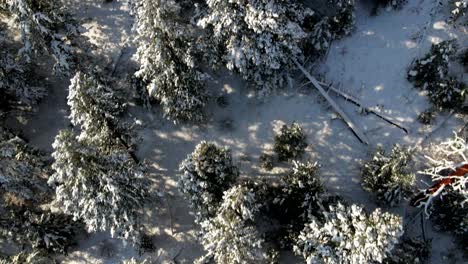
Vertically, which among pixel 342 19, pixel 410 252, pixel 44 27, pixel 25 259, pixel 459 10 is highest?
pixel 459 10

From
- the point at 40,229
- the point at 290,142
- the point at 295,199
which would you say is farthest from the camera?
the point at 290,142

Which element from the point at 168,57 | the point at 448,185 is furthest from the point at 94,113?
the point at 448,185

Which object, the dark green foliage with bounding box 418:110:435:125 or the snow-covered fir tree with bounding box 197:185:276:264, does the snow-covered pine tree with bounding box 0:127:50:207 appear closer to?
the snow-covered fir tree with bounding box 197:185:276:264

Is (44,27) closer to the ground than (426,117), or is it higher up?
higher up

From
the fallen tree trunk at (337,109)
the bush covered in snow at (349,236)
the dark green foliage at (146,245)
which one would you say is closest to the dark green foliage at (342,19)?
the fallen tree trunk at (337,109)

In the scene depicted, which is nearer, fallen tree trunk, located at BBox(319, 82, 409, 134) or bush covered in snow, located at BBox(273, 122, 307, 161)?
bush covered in snow, located at BBox(273, 122, 307, 161)

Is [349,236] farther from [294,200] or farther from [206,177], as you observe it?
[206,177]

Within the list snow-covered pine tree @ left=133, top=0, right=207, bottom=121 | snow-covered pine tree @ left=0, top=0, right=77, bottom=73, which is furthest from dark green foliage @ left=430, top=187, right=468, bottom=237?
snow-covered pine tree @ left=0, top=0, right=77, bottom=73
